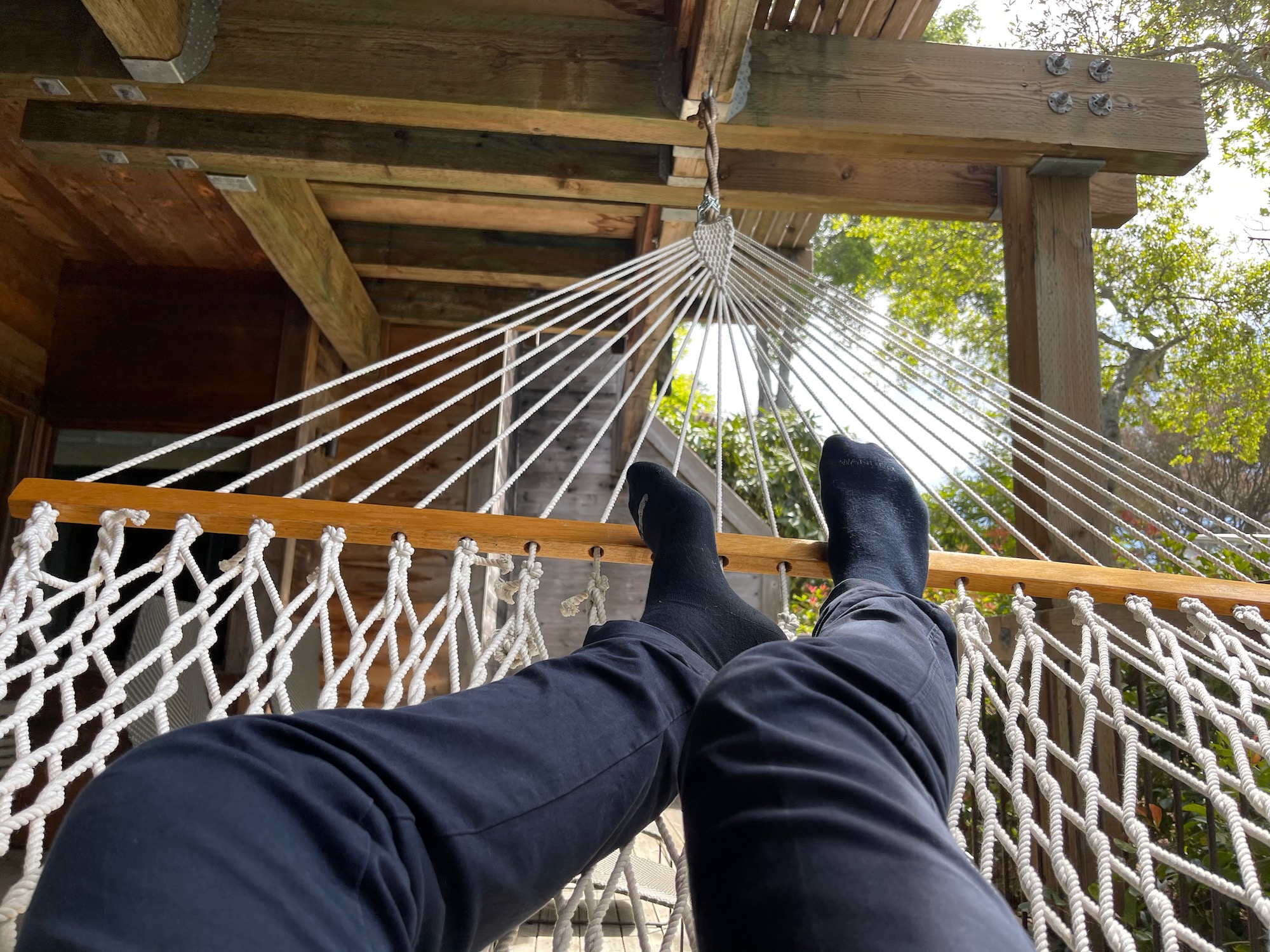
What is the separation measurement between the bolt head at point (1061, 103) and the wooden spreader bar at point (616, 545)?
78 centimetres

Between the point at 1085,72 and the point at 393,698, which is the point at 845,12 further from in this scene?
the point at 393,698

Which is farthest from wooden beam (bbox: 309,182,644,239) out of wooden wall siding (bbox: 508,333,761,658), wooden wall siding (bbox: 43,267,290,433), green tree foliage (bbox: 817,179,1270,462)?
green tree foliage (bbox: 817,179,1270,462)

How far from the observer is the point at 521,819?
517mm

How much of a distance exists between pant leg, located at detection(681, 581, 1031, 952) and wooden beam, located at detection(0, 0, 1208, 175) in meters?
1.04

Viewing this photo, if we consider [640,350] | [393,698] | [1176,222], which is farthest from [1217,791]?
[1176,222]

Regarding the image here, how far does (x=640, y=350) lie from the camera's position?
2.45 m

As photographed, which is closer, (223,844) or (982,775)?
(223,844)

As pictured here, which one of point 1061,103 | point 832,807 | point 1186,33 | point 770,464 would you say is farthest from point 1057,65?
point 1186,33

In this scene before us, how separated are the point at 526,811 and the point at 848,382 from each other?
955 millimetres

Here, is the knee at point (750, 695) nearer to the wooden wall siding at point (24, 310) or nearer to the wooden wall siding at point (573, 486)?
the wooden wall siding at point (24, 310)

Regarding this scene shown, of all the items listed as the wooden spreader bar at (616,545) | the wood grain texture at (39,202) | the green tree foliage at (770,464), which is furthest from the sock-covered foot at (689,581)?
the green tree foliage at (770,464)

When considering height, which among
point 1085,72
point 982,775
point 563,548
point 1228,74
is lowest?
point 982,775

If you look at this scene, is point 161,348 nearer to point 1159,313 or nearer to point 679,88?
point 679,88

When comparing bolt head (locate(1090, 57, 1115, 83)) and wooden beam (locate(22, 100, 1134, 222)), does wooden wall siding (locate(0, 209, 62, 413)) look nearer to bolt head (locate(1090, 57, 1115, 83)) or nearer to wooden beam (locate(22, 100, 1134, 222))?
wooden beam (locate(22, 100, 1134, 222))
